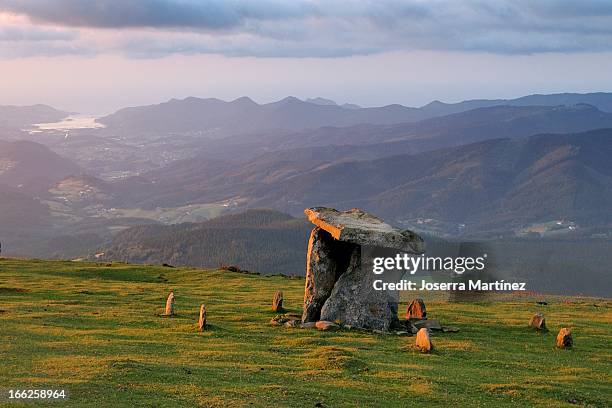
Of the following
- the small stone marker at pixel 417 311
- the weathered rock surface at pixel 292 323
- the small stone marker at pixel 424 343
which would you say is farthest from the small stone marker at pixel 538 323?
the weathered rock surface at pixel 292 323

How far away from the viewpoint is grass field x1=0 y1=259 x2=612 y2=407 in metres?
24.4

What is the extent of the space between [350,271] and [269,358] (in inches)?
380

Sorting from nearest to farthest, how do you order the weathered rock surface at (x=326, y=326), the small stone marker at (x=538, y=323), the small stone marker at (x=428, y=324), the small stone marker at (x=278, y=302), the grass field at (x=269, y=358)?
the grass field at (x=269, y=358) < the weathered rock surface at (x=326, y=326) < the small stone marker at (x=428, y=324) < the small stone marker at (x=538, y=323) < the small stone marker at (x=278, y=302)

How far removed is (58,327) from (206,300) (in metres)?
15.1

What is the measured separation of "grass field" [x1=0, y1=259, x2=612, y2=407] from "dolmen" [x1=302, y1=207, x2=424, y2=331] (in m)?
2.26

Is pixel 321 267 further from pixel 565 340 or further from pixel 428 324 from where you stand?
pixel 565 340

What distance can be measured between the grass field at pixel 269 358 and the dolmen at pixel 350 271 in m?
2.26

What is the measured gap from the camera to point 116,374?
83.9 feet

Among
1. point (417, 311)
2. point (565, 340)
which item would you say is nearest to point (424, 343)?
point (565, 340)

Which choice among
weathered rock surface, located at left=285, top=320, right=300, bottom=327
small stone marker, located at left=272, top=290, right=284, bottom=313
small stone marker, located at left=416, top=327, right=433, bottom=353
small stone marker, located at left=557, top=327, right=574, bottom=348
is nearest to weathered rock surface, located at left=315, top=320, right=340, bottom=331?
weathered rock surface, located at left=285, top=320, right=300, bottom=327

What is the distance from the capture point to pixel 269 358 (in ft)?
98.3

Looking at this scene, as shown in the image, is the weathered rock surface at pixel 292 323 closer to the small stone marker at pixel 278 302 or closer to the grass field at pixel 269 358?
the grass field at pixel 269 358

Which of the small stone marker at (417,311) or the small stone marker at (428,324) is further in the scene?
the small stone marker at (417,311)

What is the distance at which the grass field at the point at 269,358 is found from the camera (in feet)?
80.1
